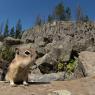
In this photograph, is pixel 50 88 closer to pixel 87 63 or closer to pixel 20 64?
pixel 20 64

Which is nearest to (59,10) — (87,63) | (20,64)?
(87,63)

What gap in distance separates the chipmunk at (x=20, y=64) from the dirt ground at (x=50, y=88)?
29 cm

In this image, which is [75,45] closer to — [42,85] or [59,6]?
[42,85]

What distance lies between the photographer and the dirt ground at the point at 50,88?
276 inches

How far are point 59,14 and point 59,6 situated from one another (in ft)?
12.7

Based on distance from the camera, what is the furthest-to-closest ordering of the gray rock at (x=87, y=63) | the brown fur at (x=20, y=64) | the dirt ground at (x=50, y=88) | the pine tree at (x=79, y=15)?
the pine tree at (x=79, y=15) < the gray rock at (x=87, y=63) < the brown fur at (x=20, y=64) < the dirt ground at (x=50, y=88)

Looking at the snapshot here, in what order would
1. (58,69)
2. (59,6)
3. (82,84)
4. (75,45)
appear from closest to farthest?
1. (82,84)
2. (58,69)
3. (75,45)
4. (59,6)

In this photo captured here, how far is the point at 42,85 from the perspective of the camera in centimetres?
790

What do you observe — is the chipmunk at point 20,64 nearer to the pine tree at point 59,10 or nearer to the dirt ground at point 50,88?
the dirt ground at point 50,88

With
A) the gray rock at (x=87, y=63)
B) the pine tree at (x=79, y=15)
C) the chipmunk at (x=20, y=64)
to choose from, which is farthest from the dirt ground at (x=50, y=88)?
the pine tree at (x=79, y=15)

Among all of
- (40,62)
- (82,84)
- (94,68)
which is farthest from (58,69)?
(82,84)

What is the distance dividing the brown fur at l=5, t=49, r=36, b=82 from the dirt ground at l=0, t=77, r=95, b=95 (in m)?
0.31

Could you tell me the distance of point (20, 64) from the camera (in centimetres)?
743

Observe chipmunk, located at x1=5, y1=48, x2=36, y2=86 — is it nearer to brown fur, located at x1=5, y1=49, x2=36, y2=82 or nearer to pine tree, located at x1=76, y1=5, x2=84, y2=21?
brown fur, located at x1=5, y1=49, x2=36, y2=82
